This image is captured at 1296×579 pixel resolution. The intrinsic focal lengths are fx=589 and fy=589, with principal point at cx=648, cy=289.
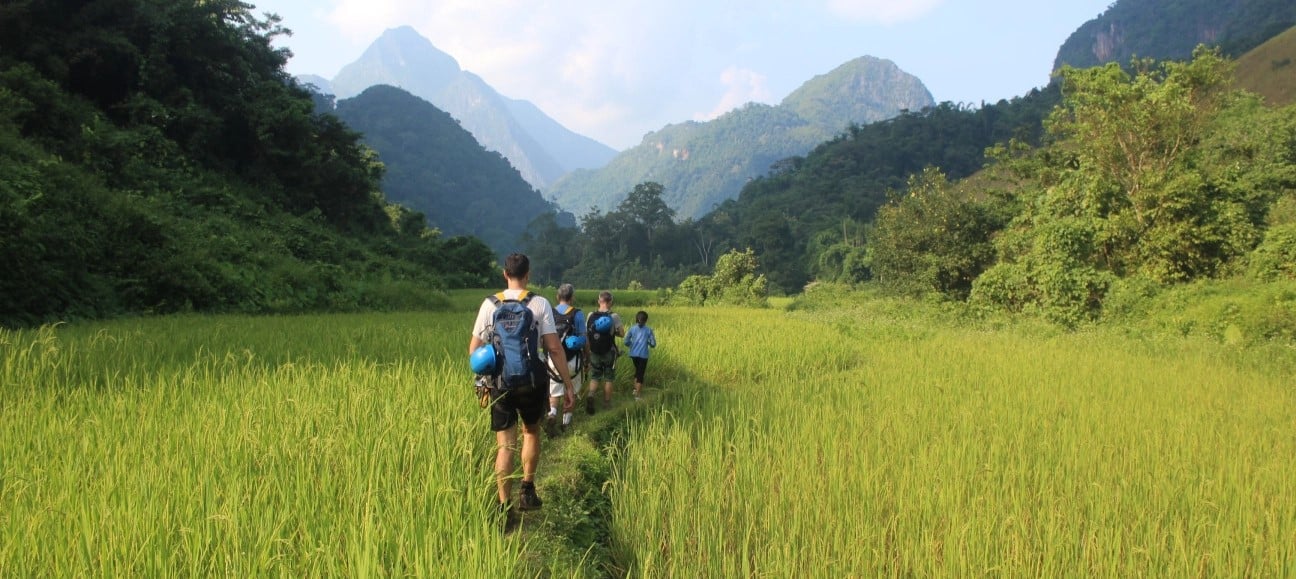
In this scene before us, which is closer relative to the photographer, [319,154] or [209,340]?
[209,340]

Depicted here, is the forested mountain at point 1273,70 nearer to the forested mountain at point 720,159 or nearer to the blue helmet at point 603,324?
the blue helmet at point 603,324

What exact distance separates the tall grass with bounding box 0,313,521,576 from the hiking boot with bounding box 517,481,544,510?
20cm

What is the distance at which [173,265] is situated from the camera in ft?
34.2

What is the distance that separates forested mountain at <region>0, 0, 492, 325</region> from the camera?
8.83 metres

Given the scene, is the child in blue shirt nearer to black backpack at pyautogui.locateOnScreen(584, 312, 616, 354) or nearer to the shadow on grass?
black backpack at pyautogui.locateOnScreen(584, 312, 616, 354)

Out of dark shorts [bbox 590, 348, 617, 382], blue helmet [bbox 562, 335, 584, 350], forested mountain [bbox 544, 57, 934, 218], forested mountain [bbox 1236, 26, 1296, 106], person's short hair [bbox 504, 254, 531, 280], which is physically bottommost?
dark shorts [bbox 590, 348, 617, 382]

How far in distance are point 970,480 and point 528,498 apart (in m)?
2.49

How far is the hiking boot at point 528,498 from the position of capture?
3412 mm

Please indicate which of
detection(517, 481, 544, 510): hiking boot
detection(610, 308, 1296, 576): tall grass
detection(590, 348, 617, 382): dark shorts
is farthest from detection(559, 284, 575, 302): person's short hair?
detection(517, 481, 544, 510): hiking boot

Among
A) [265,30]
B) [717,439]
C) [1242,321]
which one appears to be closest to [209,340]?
[717,439]

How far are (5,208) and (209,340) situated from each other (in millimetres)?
3688

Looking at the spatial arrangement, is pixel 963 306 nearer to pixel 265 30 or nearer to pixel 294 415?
pixel 294 415

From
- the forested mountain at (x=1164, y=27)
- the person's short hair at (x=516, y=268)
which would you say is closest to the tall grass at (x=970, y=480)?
the person's short hair at (x=516, y=268)

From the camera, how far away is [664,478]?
Result: 3.37 meters
